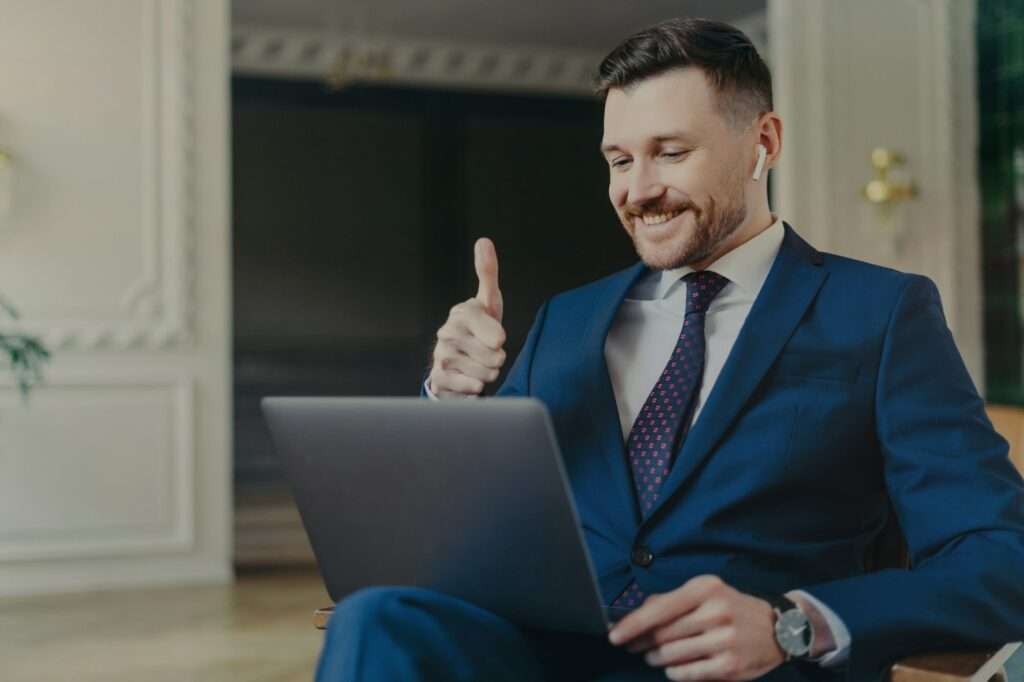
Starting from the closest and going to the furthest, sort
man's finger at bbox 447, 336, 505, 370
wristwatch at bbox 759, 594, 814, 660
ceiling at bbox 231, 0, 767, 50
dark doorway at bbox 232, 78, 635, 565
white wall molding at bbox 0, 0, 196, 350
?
1. wristwatch at bbox 759, 594, 814, 660
2. man's finger at bbox 447, 336, 505, 370
3. white wall molding at bbox 0, 0, 196, 350
4. ceiling at bbox 231, 0, 767, 50
5. dark doorway at bbox 232, 78, 635, 565

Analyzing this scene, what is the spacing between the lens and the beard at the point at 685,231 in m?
1.60

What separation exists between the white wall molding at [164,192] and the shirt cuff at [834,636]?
419 centimetres

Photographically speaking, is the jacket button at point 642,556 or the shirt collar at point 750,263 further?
the shirt collar at point 750,263

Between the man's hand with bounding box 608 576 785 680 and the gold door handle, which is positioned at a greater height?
the gold door handle

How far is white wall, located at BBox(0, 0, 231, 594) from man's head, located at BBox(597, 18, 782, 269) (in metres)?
3.86

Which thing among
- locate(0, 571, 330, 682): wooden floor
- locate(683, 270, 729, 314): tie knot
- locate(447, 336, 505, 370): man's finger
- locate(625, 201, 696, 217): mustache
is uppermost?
locate(625, 201, 696, 217): mustache

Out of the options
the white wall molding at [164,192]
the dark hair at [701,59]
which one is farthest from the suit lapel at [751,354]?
the white wall molding at [164,192]

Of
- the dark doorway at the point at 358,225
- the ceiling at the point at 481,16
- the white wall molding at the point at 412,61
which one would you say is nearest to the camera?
the ceiling at the point at 481,16

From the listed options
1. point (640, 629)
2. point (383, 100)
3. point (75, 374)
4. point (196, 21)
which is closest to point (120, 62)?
point (196, 21)

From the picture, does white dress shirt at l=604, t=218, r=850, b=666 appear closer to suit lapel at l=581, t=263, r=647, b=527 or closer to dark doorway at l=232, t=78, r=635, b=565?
suit lapel at l=581, t=263, r=647, b=527

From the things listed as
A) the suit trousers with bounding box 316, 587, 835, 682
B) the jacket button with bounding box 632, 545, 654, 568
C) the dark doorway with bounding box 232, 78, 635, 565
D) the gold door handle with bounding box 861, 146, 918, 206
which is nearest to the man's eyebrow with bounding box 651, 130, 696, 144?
the jacket button with bounding box 632, 545, 654, 568

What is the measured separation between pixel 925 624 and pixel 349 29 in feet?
25.0

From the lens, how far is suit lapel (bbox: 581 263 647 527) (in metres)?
1.56

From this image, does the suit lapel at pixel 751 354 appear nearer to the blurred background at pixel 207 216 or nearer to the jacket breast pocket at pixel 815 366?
the jacket breast pocket at pixel 815 366
